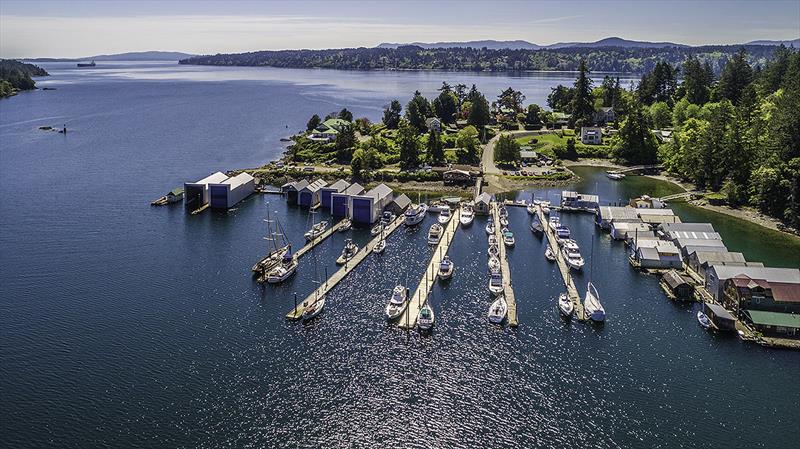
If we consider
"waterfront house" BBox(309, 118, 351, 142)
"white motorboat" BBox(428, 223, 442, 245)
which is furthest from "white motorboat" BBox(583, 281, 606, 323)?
"waterfront house" BBox(309, 118, 351, 142)

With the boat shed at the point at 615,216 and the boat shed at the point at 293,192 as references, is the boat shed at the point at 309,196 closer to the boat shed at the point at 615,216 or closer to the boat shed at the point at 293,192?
the boat shed at the point at 293,192

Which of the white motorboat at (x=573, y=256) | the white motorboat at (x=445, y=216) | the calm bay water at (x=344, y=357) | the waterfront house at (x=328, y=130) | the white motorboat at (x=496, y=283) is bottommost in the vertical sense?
the calm bay water at (x=344, y=357)

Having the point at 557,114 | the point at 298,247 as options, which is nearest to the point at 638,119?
the point at 557,114

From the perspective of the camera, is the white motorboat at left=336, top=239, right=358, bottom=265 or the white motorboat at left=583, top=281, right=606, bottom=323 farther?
the white motorboat at left=336, top=239, right=358, bottom=265

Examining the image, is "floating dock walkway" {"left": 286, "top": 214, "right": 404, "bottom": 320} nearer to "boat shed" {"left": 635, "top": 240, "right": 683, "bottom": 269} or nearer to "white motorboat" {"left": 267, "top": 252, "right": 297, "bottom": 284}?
"white motorboat" {"left": 267, "top": 252, "right": 297, "bottom": 284}

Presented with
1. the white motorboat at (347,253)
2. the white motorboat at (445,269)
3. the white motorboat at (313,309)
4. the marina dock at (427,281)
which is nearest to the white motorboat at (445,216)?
the marina dock at (427,281)
